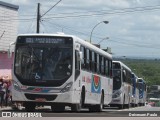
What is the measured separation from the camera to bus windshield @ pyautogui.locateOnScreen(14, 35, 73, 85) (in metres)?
23.6

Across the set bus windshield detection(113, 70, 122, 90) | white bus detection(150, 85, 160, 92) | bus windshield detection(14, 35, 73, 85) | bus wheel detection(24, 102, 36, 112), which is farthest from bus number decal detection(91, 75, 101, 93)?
white bus detection(150, 85, 160, 92)

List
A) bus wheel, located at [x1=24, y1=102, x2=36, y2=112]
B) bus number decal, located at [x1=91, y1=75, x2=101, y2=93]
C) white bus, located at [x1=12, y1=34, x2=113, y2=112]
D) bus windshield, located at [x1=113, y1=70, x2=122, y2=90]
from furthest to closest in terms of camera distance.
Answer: bus windshield, located at [x1=113, y1=70, x2=122, y2=90], bus number decal, located at [x1=91, y1=75, x2=101, y2=93], bus wheel, located at [x1=24, y1=102, x2=36, y2=112], white bus, located at [x1=12, y1=34, x2=113, y2=112]

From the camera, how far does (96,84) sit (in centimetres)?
2923

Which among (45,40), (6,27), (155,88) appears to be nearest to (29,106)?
(45,40)

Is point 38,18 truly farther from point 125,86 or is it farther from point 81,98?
point 81,98

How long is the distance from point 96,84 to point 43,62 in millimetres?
6185

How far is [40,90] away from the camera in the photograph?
77.6 feet

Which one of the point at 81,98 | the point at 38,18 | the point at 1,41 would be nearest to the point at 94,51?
the point at 81,98

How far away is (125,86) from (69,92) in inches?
825

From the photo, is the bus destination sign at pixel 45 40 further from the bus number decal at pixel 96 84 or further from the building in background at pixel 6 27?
the building in background at pixel 6 27

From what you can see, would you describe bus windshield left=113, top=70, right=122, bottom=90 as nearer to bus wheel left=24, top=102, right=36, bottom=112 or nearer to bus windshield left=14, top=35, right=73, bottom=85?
bus wheel left=24, top=102, right=36, bottom=112

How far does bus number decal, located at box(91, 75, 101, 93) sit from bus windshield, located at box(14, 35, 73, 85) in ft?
15.3

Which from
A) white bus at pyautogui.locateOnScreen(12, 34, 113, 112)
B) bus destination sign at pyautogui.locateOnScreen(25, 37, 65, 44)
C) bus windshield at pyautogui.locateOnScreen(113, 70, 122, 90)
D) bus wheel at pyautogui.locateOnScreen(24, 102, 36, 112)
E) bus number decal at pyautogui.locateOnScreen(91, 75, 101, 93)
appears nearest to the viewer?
white bus at pyautogui.locateOnScreen(12, 34, 113, 112)

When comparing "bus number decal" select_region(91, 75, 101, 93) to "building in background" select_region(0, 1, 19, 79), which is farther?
"building in background" select_region(0, 1, 19, 79)
